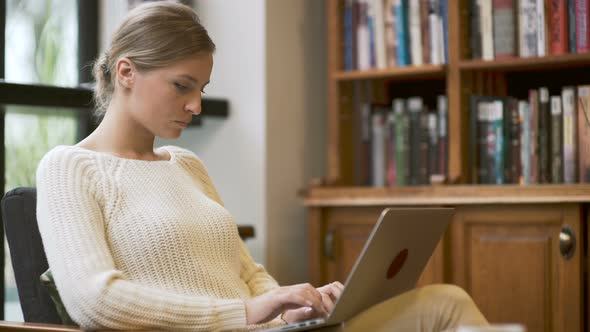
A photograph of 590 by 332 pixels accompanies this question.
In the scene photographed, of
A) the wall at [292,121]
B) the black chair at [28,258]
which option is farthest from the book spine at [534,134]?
the black chair at [28,258]

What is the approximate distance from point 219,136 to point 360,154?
511 mm

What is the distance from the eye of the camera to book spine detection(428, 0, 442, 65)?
312 cm

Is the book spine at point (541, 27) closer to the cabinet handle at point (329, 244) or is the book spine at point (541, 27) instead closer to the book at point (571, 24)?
the book at point (571, 24)

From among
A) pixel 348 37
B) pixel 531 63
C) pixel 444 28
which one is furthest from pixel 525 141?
pixel 348 37

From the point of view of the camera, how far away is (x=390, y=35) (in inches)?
127

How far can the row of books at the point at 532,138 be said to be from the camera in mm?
2889

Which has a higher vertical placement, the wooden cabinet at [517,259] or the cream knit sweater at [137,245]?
the cream knit sweater at [137,245]

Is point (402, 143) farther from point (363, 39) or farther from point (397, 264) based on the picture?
point (397, 264)

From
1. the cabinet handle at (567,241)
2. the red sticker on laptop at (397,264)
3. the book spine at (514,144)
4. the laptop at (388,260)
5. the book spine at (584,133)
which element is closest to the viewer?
the laptop at (388,260)

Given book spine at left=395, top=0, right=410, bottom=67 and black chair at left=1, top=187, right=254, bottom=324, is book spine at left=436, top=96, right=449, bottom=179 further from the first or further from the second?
black chair at left=1, top=187, right=254, bottom=324

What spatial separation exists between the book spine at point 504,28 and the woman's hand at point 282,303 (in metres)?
1.56

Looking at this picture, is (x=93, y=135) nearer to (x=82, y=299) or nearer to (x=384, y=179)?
(x=82, y=299)

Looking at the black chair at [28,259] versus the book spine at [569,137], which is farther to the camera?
the book spine at [569,137]

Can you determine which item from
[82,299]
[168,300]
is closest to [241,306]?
[168,300]
